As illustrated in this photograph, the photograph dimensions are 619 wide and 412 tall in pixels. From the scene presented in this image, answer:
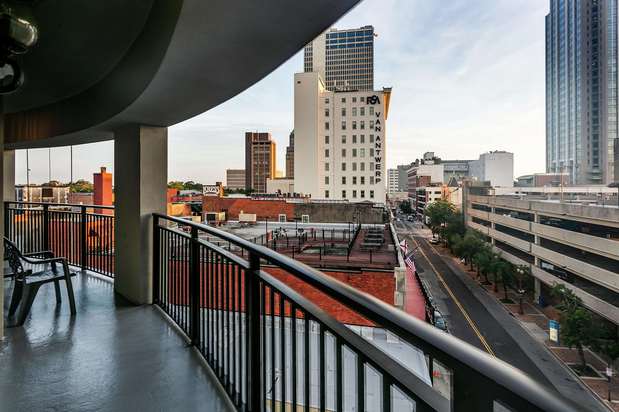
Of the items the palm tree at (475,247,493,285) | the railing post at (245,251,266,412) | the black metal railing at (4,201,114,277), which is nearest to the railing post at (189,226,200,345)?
the railing post at (245,251,266,412)

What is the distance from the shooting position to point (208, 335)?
6.54 ft

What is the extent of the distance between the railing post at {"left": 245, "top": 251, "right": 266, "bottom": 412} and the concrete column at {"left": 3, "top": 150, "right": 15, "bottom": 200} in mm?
5498

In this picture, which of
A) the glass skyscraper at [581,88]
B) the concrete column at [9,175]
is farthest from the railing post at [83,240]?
the glass skyscraper at [581,88]

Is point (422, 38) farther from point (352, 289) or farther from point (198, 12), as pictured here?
point (352, 289)

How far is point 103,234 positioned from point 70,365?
96.8 inches

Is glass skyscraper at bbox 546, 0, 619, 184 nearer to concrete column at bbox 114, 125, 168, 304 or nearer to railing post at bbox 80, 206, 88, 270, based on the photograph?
concrete column at bbox 114, 125, 168, 304

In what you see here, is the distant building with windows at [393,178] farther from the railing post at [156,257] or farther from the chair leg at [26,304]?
the chair leg at [26,304]

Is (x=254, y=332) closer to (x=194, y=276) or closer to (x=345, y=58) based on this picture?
(x=194, y=276)

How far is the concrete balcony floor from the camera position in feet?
5.53

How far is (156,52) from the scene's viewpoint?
70.1 inches

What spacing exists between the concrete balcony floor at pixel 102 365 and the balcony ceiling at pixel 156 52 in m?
1.70

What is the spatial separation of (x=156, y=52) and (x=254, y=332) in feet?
4.99

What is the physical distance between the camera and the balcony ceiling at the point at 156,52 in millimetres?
1412

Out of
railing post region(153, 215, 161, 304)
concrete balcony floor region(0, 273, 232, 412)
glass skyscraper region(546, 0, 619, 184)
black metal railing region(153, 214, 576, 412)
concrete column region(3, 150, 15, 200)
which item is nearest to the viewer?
black metal railing region(153, 214, 576, 412)
